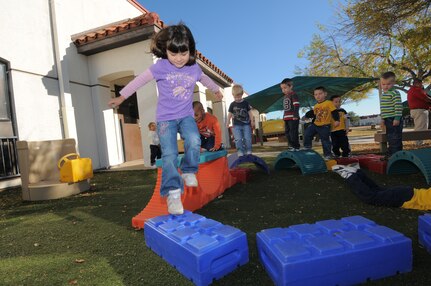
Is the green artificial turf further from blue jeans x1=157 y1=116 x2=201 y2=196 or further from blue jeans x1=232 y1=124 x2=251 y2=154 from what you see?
blue jeans x1=232 y1=124 x2=251 y2=154

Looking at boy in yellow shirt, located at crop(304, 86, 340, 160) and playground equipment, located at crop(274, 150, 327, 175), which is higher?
boy in yellow shirt, located at crop(304, 86, 340, 160)

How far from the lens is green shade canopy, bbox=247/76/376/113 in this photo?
27.2ft

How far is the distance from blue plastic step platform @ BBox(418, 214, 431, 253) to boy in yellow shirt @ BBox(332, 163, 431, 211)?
911 mm

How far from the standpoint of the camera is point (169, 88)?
2.90 metres

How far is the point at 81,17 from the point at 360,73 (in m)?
18.5

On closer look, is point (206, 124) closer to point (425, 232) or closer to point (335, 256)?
point (425, 232)

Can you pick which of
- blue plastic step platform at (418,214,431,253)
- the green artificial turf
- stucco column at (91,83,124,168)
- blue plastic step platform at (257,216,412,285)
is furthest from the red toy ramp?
stucco column at (91,83,124,168)

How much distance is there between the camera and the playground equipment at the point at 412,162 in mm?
3783

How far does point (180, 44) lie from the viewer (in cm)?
278

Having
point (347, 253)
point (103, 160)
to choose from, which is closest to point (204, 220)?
point (347, 253)

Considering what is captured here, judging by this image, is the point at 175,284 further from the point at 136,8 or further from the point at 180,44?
the point at 136,8

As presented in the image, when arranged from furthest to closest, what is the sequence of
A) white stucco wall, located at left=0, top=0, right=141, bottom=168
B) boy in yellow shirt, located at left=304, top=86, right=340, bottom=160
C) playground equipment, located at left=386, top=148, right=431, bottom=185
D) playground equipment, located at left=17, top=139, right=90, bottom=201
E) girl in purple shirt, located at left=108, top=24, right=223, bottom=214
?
white stucco wall, located at left=0, top=0, right=141, bottom=168
boy in yellow shirt, located at left=304, top=86, right=340, bottom=160
playground equipment, located at left=17, top=139, right=90, bottom=201
playground equipment, located at left=386, top=148, right=431, bottom=185
girl in purple shirt, located at left=108, top=24, right=223, bottom=214

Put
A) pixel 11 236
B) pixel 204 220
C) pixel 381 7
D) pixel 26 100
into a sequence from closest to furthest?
pixel 204 220 < pixel 11 236 < pixel 26 100 < pixel 381 7

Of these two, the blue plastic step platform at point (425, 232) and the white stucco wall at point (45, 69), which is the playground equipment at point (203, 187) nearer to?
the blue plastic step platform at point (425, 232)
